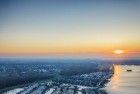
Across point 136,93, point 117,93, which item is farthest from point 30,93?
point 136,93

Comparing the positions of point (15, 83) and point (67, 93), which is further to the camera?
point (15, 83)

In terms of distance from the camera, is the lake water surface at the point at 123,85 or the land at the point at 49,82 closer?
the land at the point at 49,82

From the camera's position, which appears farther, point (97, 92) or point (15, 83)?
point (15, 83)

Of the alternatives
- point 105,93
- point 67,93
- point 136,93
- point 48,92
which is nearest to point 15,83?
point 48,92

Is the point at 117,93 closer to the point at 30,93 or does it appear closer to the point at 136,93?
the point at 136,93

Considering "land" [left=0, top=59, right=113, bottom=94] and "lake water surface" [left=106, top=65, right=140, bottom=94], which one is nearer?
"land" [left=0, top=59, right=113, bottom=94]

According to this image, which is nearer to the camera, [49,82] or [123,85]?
[123,85]

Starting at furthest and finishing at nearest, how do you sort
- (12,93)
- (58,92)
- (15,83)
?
(15,83) < (58,92) < (12,93)

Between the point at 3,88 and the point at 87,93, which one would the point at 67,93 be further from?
the point at 3,88

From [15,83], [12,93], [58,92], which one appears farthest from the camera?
[15,83]
